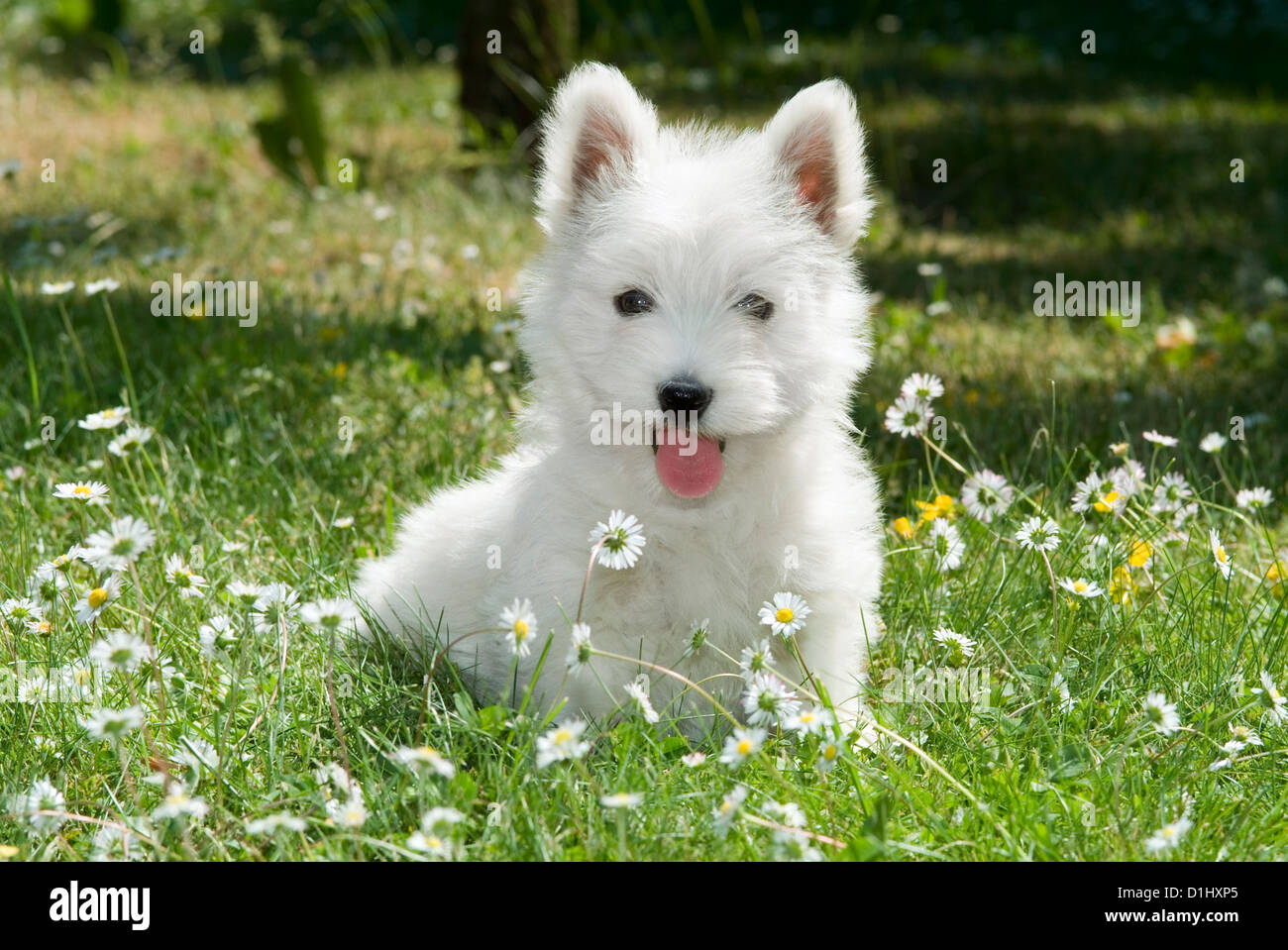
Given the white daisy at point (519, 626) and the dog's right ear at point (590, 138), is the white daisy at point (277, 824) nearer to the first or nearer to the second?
the white daisy at point (519, 626)

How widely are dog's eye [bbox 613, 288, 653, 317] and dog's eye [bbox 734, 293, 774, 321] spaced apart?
22 centimetres

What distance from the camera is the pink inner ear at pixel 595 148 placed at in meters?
3.46

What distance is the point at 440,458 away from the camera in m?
5.06

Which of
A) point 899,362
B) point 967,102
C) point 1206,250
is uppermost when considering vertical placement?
point 967,102

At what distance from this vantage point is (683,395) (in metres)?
3.02

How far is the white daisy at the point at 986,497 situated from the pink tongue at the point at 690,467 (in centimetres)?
107

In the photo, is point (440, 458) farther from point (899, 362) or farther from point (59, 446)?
point (899, 362)

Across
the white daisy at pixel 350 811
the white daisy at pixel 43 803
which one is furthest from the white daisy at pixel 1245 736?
the white daisy at pixel 43 803

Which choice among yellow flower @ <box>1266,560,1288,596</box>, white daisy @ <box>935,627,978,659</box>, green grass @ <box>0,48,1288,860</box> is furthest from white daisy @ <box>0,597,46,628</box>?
yellow flower @ <box>1266,560,1288,596</box>

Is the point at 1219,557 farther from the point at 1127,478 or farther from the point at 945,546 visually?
the point at 945,546

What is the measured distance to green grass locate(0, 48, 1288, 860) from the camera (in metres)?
2.92
